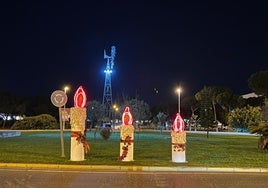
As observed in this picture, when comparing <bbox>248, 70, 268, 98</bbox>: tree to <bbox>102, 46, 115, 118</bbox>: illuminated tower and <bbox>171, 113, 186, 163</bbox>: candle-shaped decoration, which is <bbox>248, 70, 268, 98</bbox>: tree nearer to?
<bbox>102, 46, 115, 118</bbox>: illuminated tower

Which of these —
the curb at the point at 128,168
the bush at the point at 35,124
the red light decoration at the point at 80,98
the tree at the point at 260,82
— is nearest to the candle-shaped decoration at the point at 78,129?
the red light decoration at the point at 80,98

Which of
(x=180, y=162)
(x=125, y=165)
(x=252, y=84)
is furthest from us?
(x=252, y=84)

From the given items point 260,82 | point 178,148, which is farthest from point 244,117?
point 178,148

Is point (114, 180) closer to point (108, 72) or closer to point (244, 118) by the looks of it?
point (244, 118)

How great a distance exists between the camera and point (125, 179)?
13.5 metres

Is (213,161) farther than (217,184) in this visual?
Yes

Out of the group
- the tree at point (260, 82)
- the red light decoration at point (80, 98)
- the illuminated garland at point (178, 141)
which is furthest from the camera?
the tree at point (260, 82)

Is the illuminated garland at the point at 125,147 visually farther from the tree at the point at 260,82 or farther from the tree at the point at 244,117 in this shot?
the tree at the point at 260,82

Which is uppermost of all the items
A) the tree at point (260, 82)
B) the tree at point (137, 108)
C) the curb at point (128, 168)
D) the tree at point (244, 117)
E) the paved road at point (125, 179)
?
the tree at point (260, 82)

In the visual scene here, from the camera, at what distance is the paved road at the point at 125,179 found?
40.4 feet

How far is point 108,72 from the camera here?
88.5m

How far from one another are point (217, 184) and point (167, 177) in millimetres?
1915

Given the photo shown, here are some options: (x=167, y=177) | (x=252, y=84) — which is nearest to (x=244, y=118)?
(x=252, y=84)

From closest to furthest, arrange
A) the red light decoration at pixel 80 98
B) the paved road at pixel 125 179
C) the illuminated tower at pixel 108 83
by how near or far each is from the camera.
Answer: the paved road at pixel 125 179 < the red light decoration at pixel 80 98 < the illuminated tower at pixel 108 83
